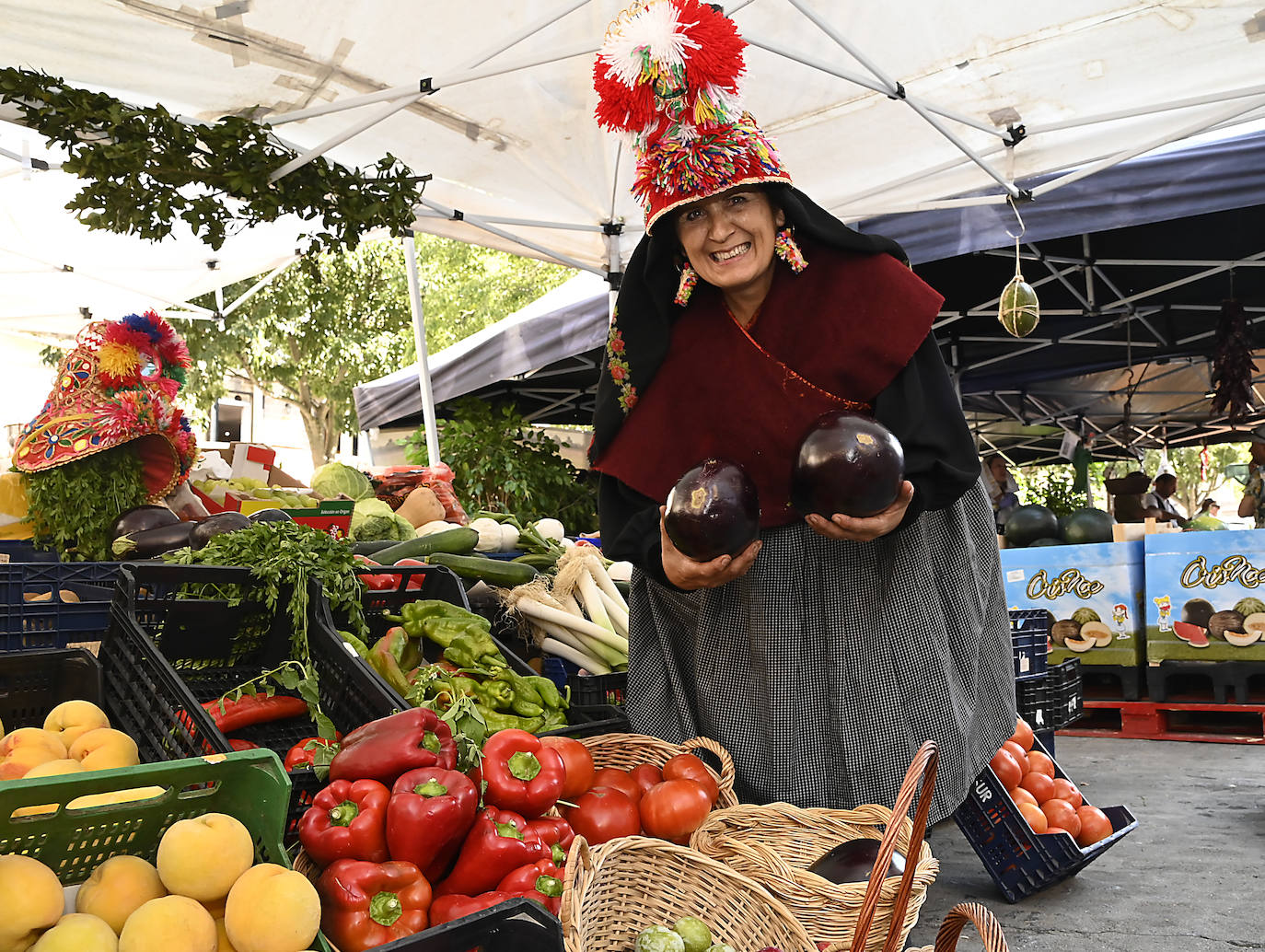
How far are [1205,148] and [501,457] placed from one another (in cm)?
624

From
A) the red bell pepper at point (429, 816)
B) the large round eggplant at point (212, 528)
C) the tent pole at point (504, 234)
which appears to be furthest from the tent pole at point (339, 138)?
the red bell pepper at point (429, 816)

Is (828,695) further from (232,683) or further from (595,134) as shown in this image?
(595,134)

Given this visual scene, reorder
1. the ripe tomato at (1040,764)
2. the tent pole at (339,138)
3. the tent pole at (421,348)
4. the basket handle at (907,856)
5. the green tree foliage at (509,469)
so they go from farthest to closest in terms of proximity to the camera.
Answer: the green tree foliage at (509,469)
the tent pole at (421,348)
the tent pole at (339,138)
the ripe tomato at (1040,764)
the basket handle at (907,856)

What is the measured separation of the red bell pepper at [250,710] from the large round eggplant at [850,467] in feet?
4.55

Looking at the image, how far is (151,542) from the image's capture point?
3.37 metres

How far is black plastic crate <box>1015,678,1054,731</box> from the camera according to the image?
4.04 m

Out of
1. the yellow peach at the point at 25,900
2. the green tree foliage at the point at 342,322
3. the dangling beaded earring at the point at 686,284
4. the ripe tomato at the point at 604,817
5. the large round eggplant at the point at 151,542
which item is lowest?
the ripe tomato at the point at 604,817

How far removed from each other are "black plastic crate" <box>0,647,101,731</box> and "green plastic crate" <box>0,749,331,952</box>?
3.03ft

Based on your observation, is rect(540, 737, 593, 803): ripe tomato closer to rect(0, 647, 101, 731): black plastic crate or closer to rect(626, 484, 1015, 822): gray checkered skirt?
rect(626, 484, 1015, 822): gray checkered skirt

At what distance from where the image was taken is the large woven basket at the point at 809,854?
204cm

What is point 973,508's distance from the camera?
98.9 inches

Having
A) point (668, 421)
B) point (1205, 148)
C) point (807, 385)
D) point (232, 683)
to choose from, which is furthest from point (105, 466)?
point (1205, 148)

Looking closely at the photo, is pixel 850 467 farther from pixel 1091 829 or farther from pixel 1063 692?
pixel 1063 692

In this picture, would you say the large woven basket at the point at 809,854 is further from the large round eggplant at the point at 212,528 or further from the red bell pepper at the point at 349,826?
the large round eggplant at the point at 212,528
